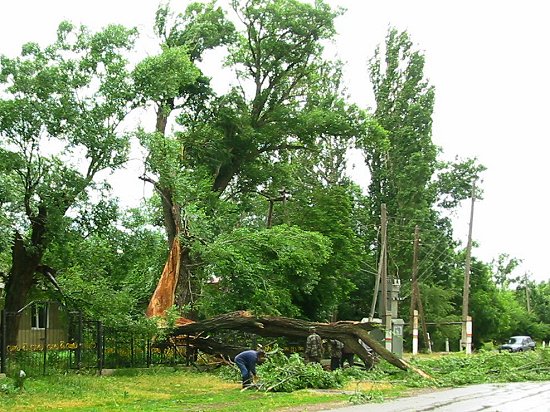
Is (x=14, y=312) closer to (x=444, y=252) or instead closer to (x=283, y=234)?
(x=283, y=234)

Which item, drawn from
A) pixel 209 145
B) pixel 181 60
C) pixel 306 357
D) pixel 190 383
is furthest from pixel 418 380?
pixel 209 145

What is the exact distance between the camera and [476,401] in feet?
52.7

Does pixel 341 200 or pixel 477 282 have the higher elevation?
pixel 341 200

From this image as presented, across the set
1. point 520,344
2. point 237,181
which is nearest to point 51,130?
point 237,181

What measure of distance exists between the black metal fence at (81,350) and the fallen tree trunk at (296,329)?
1904mm

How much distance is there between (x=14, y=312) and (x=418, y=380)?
453 inches

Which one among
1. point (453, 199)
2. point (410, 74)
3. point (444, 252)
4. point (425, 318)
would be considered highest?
point (410, 74)

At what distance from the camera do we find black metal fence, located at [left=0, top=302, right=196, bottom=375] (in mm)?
19977

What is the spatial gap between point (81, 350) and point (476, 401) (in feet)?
37.9

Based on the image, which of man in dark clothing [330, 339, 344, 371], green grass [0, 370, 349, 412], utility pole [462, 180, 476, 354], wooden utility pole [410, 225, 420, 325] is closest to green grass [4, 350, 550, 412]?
green grass [0, 370, 349, 412]

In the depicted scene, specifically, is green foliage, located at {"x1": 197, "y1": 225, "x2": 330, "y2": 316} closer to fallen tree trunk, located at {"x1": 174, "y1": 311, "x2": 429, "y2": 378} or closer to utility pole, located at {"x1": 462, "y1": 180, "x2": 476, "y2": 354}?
fallen tree trunk, located at {"x1": 174, "y1": 311, "x2": 429, "y2": 378}

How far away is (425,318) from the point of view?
52156 mm

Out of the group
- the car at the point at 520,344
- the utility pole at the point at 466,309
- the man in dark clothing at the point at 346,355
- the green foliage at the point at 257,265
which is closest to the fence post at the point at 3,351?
the green foliage at the point at 257,265

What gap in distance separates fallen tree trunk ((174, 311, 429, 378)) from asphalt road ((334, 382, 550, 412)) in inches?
124
